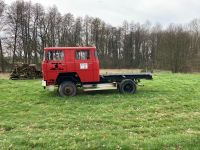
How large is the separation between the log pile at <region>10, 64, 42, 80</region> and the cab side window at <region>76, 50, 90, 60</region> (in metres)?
13.3

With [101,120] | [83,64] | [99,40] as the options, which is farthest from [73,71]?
[99,40]

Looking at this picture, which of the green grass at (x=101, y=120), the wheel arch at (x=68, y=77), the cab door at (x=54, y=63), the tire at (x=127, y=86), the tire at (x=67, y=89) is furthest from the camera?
the tire at (x=127, y=86)

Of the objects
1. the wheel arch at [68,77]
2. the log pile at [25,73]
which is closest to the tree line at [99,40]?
the log pile at [25,73]

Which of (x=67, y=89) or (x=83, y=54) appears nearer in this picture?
(x=67, y=89)

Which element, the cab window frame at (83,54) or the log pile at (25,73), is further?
the log pile at (25,73)

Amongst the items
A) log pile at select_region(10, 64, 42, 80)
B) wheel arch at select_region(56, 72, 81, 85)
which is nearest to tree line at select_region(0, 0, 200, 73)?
log pile at select_region(10, 64, 42, 80)

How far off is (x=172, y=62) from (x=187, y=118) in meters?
42.6

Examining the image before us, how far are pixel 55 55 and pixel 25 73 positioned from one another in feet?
44.1

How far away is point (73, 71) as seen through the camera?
53.0 ft

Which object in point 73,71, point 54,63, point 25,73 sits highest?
point 54,63

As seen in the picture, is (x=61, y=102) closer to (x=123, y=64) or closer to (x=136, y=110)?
(x=136, y=110)

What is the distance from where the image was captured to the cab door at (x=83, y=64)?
1616 centimetres

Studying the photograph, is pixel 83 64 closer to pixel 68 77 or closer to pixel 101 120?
pixel 68 77

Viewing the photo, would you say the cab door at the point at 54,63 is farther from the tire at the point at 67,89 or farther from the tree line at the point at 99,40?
the tree line at the point at 99,40
